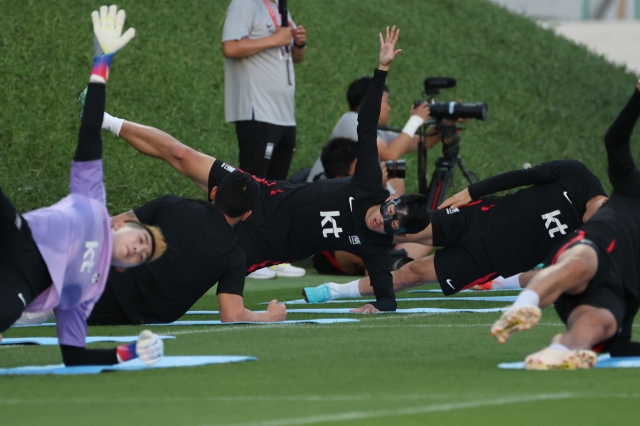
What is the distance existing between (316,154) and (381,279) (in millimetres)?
6164

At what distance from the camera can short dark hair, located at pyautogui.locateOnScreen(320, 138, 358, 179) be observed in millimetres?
9914

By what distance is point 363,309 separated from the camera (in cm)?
805

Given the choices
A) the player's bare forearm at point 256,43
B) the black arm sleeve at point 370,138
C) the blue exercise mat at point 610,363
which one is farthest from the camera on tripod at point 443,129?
the blue exercise mat at point 610,363

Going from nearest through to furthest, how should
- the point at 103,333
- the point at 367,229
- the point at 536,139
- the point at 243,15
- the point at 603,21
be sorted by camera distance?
1. the point at 103,333
2. the point at 367,229
3. the point at 243,15
4. the point at 536,139
5. the point at 603,21

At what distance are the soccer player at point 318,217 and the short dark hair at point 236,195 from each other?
77 cm

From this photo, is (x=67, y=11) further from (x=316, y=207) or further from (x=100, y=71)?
(x=100, y=71)

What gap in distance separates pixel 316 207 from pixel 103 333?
73.6 inches

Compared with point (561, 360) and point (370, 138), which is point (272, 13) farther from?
point (561, 360)

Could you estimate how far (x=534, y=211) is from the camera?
8.16 m

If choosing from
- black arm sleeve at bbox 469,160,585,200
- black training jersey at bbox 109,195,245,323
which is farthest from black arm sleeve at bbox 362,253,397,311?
black training jersey at bbox 109,195,245,323

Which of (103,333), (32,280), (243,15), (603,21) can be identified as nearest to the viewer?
(32,280)

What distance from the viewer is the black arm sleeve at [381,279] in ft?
26.2

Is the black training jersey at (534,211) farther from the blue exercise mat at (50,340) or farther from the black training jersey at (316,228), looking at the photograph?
the blue exercise mat at (50,340)

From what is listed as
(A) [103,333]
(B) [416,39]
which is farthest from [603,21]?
(A) [103,333]
